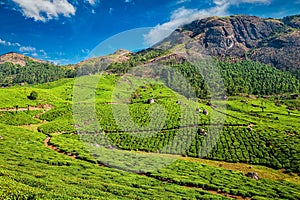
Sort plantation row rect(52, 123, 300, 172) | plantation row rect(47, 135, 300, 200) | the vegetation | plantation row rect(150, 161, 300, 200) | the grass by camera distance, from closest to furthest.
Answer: the grass, the vegetation, plantation row rect(150, 161, 300, 200), plantation row rect(47, 135, 300, 200), plantation row rect(52, 123, 300, 172)

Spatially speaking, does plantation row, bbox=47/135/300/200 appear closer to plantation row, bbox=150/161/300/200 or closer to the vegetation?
plantation row, bbox=150/161/300/200

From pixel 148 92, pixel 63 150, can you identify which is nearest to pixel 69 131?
pixel 63 150

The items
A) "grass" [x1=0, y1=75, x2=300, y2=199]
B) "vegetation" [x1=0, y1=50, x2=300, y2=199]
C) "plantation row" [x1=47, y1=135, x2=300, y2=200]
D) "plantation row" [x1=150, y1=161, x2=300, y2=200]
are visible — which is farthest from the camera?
"plantation row" [x1=47, y1=135, x2=300, y2=200]

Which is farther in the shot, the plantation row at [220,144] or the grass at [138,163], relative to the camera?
the plantation row at [220,144]

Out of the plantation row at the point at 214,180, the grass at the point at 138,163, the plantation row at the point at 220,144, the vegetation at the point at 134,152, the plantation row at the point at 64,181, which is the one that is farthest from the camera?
the plantation row at the point at 220,144

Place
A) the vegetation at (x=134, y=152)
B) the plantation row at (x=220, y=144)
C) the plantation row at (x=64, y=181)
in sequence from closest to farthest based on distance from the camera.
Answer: the plantation row at (x=64, y=181)
the vegetation at (x=134, y=152)
the plantation row at (x=220, y=144)

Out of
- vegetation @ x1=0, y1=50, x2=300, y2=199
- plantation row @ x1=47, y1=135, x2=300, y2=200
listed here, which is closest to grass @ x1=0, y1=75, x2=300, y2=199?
plantation row @ x1=47, y1=135, x2=300, y2=200

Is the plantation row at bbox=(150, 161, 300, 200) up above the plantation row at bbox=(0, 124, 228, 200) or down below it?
below

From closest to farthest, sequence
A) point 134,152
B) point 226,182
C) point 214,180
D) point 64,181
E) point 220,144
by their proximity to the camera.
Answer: point 64,181 < point 226,182 < point 214,180 < point 134,152 < point 220,144

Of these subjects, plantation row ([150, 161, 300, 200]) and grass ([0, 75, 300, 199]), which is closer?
grass ([0, 75, 300, 199])

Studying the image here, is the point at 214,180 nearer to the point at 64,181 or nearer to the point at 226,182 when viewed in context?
the point at 226,182

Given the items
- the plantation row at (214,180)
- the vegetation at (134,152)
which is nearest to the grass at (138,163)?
the plantation row at (214,180)

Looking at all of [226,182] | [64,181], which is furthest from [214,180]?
[64,181]

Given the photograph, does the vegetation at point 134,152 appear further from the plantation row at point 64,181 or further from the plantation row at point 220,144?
the plantation row at point 220,144
